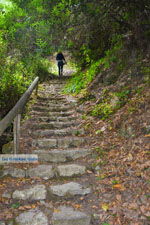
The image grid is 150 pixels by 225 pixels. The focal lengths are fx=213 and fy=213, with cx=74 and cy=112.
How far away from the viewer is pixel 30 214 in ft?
9.75

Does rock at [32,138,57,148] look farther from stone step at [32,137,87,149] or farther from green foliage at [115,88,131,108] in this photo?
green foliage at [115,88,131,108]

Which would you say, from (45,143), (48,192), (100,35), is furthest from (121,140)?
(100,35)

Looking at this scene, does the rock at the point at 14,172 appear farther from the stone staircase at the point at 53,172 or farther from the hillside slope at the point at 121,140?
the hillside slope at the point at 121,140

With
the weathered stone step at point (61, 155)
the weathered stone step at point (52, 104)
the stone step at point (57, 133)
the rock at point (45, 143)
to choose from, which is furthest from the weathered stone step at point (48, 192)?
the weathered stone step at point (52, 104)

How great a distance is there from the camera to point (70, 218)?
2.87m

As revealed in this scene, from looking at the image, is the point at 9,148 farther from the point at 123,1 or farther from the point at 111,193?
the point at 123,1

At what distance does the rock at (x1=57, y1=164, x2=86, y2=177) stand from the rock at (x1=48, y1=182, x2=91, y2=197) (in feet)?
1.41

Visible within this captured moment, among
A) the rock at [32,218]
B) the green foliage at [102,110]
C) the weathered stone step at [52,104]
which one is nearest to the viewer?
the rock at [32,218]

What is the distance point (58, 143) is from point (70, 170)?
4.21 feet

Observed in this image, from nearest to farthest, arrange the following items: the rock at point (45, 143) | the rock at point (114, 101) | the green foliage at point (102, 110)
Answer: the rock at point (45, 143), the green foliage at point (102, 110), the rock at point (114, 101)

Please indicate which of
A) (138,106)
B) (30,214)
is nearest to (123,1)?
(138,106)

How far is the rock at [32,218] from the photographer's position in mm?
2806

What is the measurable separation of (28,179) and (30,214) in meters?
0.97

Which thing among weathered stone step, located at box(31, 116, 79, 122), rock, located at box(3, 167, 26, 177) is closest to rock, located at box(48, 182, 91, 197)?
rock, located at box(3, 167, 26, 177)
